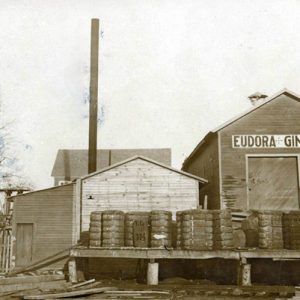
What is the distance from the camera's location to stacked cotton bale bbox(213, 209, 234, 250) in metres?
15.8

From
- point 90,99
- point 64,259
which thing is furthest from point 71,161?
point 64,259

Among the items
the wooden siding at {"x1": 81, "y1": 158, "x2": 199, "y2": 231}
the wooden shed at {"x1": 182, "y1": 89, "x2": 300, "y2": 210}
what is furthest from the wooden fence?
the wooden shed at {"x1": 182, "y1": 89, "x2": 300, "y2": 210}

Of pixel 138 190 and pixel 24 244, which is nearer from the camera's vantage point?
pixel 138 190

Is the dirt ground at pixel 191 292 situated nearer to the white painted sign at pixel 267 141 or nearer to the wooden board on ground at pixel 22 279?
the wooden board on ground at pixel 22 279

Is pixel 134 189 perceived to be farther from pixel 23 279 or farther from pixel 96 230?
pixel 23 279

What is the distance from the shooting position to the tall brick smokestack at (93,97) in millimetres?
26484

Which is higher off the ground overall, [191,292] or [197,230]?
[197,230]

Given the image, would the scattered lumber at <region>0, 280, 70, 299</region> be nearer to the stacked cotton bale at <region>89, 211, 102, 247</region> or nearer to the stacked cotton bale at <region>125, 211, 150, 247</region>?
the stacked cotton bale at <region>89, 211, 102, 247</region>

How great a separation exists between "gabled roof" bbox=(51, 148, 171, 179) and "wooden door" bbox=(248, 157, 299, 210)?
2816 cm

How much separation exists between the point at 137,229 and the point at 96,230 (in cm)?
159

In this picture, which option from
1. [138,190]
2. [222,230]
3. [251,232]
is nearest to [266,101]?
[251,232]

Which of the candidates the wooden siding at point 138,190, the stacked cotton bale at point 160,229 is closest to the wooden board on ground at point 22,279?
the stacked cotton bale at point 160,229

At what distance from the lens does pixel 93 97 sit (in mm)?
27312

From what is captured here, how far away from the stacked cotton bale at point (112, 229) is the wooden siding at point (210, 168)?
19.3ft
